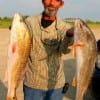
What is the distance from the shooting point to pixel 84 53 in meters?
5.57

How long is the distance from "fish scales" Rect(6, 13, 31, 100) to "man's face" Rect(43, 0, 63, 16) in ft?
1.80

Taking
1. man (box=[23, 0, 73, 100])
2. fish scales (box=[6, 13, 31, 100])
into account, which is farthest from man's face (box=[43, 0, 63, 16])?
fish scales (box=[6, 13, 31, 100])

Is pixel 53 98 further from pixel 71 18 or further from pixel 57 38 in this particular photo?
pixel 71 18

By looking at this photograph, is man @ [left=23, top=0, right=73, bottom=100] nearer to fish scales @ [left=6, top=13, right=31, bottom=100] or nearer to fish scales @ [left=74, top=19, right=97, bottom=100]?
fish scales @ [left=6, top=13, right=31, bottom=100]

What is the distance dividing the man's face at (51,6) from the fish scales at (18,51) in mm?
548

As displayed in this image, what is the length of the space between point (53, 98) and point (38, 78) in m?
0.37

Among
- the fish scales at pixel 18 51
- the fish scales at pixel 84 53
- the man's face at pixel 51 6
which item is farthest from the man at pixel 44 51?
the fish scales at pixel 84 53

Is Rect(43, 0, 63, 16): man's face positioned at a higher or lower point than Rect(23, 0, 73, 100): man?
higher

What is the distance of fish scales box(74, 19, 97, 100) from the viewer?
18.1 feet

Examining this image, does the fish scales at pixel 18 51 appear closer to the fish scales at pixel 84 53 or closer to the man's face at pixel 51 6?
the man's face at pixel 51 6

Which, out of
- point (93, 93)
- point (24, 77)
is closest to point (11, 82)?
point (24, 77)

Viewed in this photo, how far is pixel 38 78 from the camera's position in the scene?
6.41 meters

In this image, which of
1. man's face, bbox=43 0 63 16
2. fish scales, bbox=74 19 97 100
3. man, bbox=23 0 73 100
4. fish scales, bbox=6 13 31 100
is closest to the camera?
fish scales, bbox=74 19 97 100

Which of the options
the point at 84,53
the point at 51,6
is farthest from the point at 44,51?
the point at 84,53
